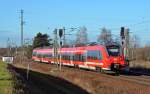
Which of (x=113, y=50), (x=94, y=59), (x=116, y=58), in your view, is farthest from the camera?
(x=94, y=59)

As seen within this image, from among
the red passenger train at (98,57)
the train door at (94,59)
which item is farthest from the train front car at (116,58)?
the train door at (94,59)

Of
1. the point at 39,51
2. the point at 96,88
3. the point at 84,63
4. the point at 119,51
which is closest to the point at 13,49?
the point at 39,51

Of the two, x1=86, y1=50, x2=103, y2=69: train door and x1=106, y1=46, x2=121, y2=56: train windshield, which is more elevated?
x1=106, y1=46, x2=121, y2=56: train windshield

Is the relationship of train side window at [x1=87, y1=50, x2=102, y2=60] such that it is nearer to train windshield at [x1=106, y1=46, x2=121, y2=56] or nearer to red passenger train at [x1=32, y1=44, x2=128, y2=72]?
red passenger train at [x1=32, y1=44, x2=128, y2=72]

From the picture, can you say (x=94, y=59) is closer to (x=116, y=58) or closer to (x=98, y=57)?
(x=98, y=57)

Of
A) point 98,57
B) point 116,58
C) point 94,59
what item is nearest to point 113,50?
point 116,58

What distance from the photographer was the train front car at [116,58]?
4903 cm

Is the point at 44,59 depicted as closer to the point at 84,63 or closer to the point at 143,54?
the point at 143,54

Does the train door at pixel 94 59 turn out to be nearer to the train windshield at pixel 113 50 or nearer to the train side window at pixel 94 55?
the train side window at pixel 94 55

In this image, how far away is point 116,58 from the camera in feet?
162

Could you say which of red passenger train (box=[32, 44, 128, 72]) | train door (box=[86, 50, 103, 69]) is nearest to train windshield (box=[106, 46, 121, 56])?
red passenger train (box=[32, 44, 128, 72])

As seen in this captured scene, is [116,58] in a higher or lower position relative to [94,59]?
higher

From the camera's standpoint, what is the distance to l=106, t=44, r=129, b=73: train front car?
161ft

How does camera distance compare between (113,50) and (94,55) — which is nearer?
(113,50)
